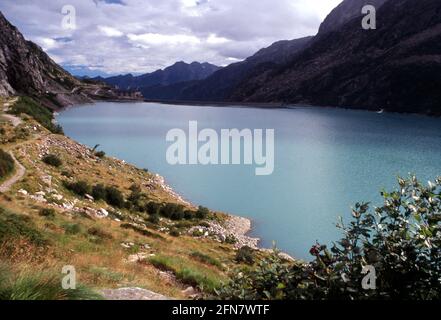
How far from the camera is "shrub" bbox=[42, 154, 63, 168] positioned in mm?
38219

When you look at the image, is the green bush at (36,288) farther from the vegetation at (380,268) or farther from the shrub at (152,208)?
the shrub at (152,208)

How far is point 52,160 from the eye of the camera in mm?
38594

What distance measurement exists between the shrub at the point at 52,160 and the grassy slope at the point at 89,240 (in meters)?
0.52

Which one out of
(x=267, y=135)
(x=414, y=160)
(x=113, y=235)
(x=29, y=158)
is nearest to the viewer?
(x=113, y=235)

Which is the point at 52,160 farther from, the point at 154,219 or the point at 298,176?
the point at 298,176

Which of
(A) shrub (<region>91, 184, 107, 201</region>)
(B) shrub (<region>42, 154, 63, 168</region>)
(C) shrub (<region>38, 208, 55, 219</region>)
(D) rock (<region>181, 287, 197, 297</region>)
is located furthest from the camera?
(B) shrub (<region>42, 154, 63, 168</region>)

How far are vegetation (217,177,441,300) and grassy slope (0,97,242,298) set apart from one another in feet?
12.7

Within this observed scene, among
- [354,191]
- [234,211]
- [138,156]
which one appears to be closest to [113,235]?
[234,211]

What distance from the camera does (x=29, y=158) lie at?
36.4 m

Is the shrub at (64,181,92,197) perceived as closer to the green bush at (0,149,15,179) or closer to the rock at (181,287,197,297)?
the green bush at (0,149,15,179)

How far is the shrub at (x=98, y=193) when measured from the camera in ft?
112

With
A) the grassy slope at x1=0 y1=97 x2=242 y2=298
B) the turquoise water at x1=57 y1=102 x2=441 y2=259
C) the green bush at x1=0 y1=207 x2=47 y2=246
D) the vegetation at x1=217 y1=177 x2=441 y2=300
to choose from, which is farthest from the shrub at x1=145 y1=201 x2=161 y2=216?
the vegetation at x1=217 y1=177 x2=441 y2=300
